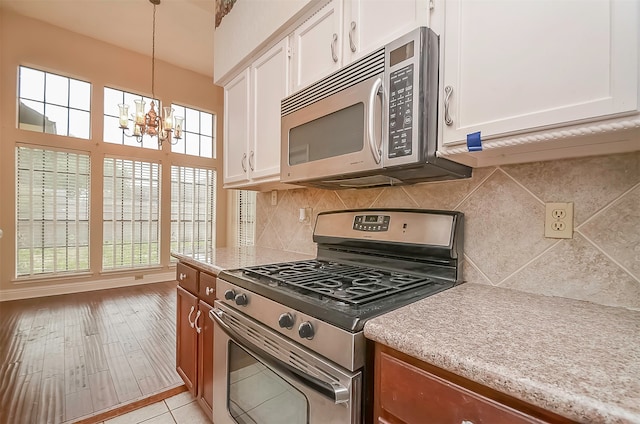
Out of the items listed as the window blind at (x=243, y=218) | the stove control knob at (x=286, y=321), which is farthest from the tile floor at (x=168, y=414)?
the window blind at (x=243, y=218)

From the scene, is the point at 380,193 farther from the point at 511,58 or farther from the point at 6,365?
the point at 6,365

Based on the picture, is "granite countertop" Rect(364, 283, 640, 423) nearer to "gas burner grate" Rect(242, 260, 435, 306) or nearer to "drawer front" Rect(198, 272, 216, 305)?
"gas burner grate" Rect(242, 260, 435, 306)

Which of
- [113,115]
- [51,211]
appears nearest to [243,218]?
[113,115]

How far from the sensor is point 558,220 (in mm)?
946

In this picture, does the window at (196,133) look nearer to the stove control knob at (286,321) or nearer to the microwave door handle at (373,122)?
the microwave door handle at (373,122)

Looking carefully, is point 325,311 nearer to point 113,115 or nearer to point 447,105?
point 447,105

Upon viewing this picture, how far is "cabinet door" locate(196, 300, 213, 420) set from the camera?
1480 millimetres

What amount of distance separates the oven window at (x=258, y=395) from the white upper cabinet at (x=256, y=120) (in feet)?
3.24

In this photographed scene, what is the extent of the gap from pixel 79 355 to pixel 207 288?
6.09ft

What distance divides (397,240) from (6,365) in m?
3.05

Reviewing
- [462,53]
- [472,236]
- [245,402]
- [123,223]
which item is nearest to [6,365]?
[245,402]

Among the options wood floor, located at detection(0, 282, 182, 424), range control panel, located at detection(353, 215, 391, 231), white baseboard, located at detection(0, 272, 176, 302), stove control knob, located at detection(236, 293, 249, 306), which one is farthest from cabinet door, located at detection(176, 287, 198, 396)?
white baseboard, located at detection(0, 272, 176, 302)

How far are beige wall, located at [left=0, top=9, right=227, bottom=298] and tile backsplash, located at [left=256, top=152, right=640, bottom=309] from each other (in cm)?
502

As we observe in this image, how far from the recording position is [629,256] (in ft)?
2.73
